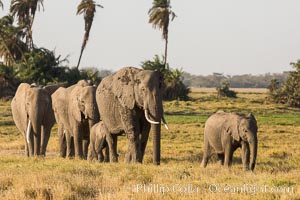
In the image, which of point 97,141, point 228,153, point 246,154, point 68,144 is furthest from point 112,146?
point 246,154

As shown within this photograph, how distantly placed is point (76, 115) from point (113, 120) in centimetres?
207

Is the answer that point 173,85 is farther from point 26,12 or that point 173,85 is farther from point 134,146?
point 134,146

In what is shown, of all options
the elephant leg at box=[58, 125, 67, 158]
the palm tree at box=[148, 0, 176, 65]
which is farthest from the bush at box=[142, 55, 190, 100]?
the elephant leg at box=[58, 125, 67, 158]

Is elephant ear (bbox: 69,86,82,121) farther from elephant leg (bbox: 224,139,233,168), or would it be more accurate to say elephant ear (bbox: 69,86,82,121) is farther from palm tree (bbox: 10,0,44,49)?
palm tree (bbox: 10,0,44,49)

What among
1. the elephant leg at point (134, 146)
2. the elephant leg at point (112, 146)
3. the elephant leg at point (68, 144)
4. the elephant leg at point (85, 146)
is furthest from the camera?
the elephant leg at point (68, 144)

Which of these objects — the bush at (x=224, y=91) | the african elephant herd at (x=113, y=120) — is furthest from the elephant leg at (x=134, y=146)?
the bush at (x=224, y=91)

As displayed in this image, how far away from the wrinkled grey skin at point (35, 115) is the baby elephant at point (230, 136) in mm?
5229

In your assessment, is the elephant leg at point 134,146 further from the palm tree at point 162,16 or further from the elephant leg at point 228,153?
the palm tree at point 162,16

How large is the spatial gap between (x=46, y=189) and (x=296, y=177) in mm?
4889

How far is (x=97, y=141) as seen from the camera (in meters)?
15.3

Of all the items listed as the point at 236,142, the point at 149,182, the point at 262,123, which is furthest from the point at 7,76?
the point at 149,182

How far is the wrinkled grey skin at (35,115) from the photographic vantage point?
17.0m

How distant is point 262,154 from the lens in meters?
19.8

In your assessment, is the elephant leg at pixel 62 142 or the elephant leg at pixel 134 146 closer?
the elephant leg at pixel 134 146
